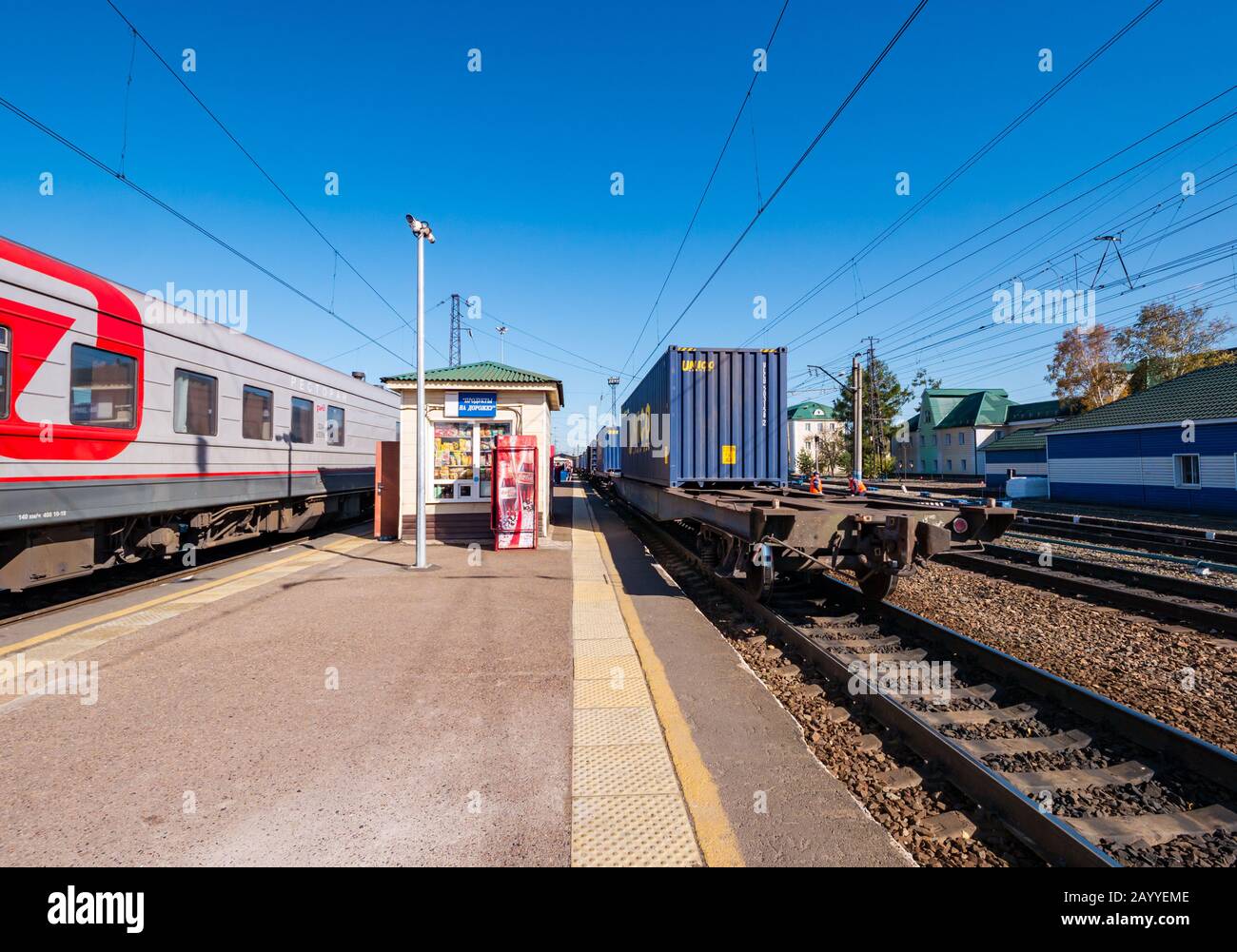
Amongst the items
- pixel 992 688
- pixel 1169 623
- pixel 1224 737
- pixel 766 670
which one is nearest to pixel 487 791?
pixel 766 670

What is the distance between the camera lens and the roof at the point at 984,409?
57.1 meters

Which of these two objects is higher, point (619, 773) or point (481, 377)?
point (481, 377)

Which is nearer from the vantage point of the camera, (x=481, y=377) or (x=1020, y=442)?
(x=481, y=377)

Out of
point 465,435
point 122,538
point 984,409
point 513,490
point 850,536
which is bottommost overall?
point 122,538

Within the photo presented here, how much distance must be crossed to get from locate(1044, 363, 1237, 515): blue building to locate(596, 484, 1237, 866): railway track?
20786 millimetres

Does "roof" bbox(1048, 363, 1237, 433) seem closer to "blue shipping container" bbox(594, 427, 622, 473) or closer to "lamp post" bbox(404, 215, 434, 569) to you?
"blue shipping container" bbox(594, 427, 622, 473)

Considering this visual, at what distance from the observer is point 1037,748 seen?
11.7 ft

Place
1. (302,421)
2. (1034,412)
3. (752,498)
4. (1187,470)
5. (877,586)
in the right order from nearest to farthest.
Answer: (877,586) → (752,498) → (302,421) → (1187,470) → (1034,412)

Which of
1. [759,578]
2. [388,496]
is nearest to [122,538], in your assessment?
[388,496]

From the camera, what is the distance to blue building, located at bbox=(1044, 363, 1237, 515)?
60.4ft

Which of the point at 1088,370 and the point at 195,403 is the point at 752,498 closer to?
the point at 195,403

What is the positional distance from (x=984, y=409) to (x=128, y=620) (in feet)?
220

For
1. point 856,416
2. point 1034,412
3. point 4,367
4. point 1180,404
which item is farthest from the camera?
point 1034,412
